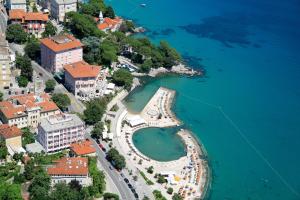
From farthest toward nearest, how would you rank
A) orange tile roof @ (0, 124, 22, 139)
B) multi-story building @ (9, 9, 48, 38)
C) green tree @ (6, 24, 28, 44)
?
multi-story building @ (9, 9, 48, 38), green tree @ (6, 24, 28, 44), orange tile roof @ (0, 124, 22, 139)

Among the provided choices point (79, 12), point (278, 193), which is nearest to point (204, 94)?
point (278, 193)

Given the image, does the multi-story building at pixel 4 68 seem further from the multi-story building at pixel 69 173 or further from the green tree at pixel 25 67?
the multi-story building at pixel 69 173

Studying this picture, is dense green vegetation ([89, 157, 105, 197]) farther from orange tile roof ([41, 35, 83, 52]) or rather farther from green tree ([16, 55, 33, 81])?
orange tile roof ([41, 35, 83, 52])

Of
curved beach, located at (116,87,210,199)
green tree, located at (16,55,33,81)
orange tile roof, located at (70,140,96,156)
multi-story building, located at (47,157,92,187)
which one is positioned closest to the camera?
multi-story building, located at (47,157,92,187)

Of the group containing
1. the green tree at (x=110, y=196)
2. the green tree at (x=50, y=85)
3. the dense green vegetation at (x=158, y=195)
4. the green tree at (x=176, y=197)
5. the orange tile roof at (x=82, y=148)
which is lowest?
the dense green vegetation at (x=158, y=195)

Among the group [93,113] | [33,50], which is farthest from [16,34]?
[93,113]

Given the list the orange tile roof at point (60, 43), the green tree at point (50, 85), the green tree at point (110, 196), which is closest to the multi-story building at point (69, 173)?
the green tree at point (110, 196)

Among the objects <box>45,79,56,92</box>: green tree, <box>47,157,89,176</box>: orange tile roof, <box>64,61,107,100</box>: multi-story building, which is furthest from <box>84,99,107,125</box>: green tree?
<box>47,157,89,176</box>: orange tile roof
